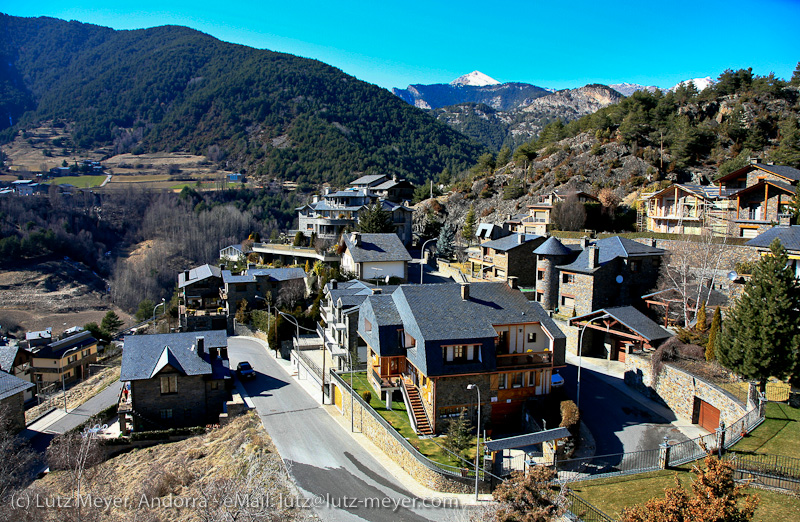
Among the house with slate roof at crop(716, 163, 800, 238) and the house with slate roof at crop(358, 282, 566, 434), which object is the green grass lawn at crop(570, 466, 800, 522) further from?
the house with slate roof at crop(716, 163, 800, 238)

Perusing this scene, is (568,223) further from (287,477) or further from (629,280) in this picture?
(287,477)

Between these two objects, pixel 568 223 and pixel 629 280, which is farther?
pixel 568 223

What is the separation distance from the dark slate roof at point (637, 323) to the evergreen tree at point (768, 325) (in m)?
7.00

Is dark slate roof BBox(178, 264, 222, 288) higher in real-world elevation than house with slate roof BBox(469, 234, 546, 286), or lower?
lower

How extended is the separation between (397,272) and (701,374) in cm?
3048

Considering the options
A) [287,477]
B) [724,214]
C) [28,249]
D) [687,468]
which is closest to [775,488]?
[687,468]

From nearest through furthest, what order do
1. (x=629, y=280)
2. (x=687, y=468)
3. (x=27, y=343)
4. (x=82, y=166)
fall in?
(x=687, y=468) → (x=629, y=280) → (x=27, y=343) → (x=82, y=166)

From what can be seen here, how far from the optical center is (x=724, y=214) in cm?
4562

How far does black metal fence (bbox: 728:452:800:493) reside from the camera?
18594 millimetres

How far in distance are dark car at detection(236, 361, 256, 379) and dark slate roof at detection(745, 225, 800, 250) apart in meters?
37.8

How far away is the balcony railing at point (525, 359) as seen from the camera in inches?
1094

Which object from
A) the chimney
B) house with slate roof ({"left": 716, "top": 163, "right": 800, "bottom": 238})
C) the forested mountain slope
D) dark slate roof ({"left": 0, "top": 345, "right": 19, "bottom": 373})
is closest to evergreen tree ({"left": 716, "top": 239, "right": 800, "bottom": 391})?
the chimney

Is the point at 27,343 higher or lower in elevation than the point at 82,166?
lower

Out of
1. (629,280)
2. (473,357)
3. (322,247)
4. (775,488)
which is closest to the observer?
(775,488)
